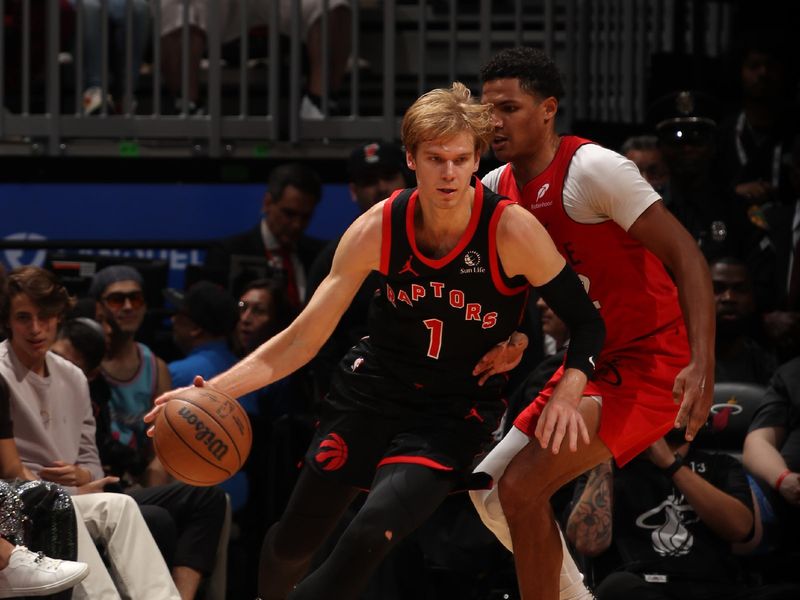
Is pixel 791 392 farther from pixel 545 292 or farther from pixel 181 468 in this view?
pixel 181 468

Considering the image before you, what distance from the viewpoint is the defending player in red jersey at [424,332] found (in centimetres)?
465

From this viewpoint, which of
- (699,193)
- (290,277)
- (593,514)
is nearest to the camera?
(593,514)

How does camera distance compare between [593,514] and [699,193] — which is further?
[699,193]

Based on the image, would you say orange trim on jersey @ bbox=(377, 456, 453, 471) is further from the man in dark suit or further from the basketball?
the man in dark suit

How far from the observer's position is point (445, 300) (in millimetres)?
4746

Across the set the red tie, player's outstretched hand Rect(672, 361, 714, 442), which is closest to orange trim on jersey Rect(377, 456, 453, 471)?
player's outstretched hand Rect(672, 361, 714, 442)

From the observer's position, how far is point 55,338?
6547 mm

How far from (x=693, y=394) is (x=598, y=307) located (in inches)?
21.4

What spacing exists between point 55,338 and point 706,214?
359cm

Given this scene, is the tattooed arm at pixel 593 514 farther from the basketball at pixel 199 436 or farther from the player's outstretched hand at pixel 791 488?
the basketball at pixel 199 436

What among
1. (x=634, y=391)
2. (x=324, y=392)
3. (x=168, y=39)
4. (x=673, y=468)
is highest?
(x=168, y=39)

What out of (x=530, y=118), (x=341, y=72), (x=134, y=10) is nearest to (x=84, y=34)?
(x=134, y=10)

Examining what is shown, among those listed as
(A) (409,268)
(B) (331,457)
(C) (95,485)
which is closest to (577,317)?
(A) (409,268)

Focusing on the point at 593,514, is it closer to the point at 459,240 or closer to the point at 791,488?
the point at 791,488
